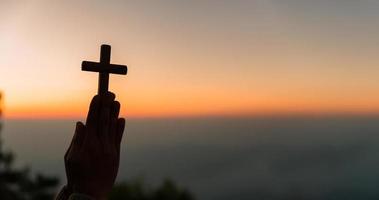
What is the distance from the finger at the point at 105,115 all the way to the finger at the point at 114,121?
0.04 m

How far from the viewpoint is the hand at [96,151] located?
3.75 meters

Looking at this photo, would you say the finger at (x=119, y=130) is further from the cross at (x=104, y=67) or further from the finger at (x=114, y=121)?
the cross at (x=104, y=67)

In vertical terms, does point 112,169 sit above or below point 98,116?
below

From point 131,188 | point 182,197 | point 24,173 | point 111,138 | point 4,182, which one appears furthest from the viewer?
point 24,173

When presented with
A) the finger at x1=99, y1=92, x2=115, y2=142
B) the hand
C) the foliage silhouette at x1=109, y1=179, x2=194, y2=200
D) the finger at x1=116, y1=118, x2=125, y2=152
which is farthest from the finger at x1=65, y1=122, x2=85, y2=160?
the foliage silhouette at x1=109, y1=179, x2=194, y2=200

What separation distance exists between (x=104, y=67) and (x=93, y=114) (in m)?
0.50

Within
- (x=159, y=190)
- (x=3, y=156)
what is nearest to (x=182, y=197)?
(x=159, y=190)

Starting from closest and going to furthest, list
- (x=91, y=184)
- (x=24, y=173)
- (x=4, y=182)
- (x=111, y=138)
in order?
(x=91, y=184)
(x=111, y=138)
(x=4, y=182)
(x=24, y=173)

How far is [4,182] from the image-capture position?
39375mm

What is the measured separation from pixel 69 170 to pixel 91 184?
0.65 feet

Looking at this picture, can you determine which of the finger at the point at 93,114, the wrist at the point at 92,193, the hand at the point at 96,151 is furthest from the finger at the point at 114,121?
the wrist at the point at 92,193

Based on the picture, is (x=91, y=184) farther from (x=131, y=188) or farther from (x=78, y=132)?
(x=131, y=188)

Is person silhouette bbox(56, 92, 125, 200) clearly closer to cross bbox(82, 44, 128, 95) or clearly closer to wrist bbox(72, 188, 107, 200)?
wrist bbox(72, 188, 107, 200)

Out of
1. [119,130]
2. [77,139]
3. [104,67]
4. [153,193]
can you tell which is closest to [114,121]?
[119,130]
